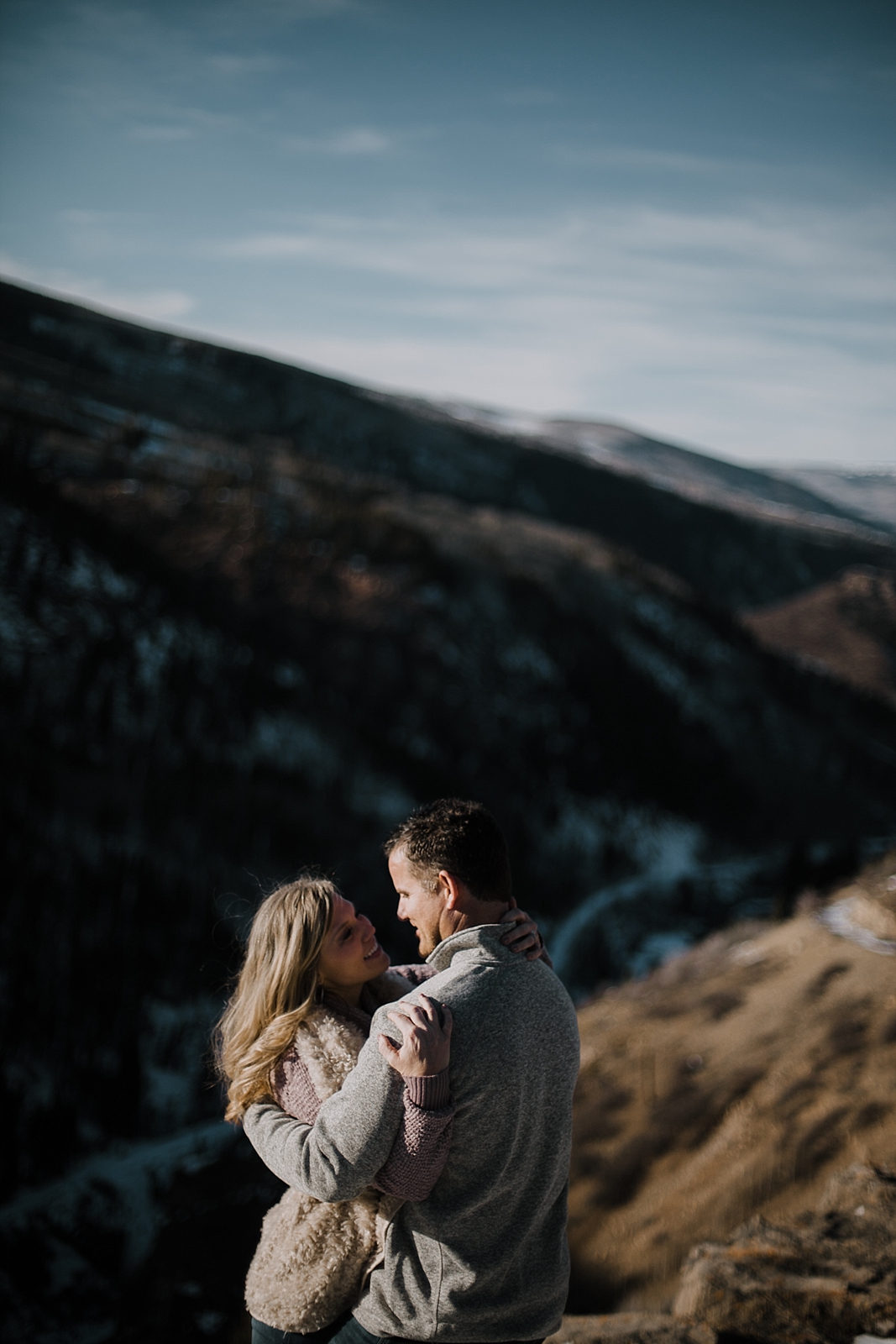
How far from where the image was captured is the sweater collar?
2.00 metres

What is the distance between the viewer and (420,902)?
2.16 m

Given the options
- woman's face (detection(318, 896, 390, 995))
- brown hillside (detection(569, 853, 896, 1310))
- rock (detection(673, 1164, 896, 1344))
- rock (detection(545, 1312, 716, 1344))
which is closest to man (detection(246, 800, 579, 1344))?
woman's face (detection(318, 896, 390, 995))

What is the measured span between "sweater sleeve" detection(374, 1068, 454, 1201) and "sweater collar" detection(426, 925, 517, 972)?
0.79 feet

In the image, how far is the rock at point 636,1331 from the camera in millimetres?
3473

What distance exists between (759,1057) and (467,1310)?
8432mm

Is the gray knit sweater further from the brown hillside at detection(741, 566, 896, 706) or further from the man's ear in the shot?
the brown hillside at detection(741, 566, 896, 706)

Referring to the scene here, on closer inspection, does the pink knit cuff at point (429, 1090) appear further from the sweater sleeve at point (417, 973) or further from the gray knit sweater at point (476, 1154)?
Result: the sweater sleeve at point (417, 973)

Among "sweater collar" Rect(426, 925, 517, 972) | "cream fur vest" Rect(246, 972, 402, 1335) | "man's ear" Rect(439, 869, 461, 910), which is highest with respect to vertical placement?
"man's ear" Rect(439, 869, 461, 910)

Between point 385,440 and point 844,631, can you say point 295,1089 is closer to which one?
point 844,631

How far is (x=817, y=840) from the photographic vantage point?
135ft

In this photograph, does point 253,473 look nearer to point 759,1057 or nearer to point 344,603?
point 344,603

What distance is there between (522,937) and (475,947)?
0.11 metres

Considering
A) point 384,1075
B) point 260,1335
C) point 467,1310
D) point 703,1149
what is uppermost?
point 384,1075

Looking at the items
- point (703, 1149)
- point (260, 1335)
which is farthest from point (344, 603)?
point (260, 1335)
